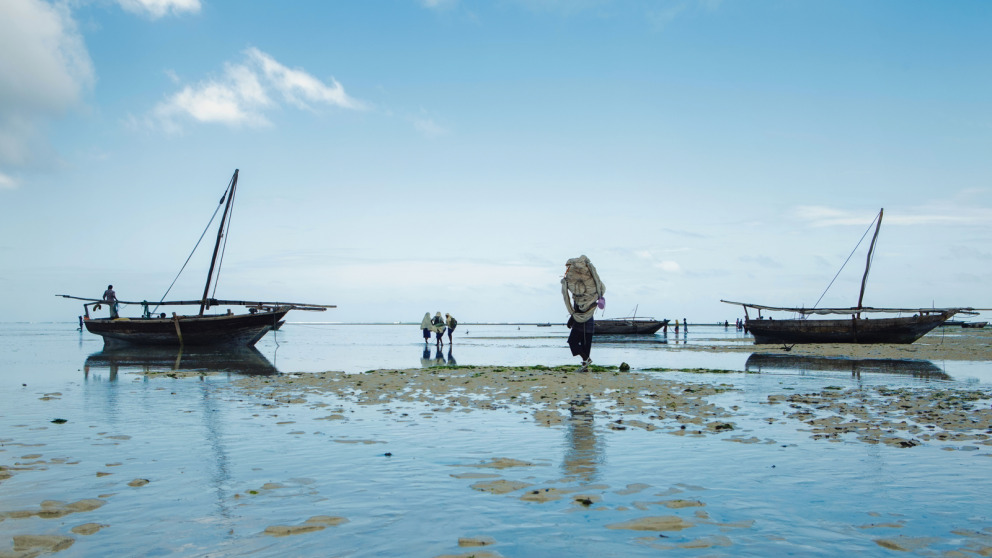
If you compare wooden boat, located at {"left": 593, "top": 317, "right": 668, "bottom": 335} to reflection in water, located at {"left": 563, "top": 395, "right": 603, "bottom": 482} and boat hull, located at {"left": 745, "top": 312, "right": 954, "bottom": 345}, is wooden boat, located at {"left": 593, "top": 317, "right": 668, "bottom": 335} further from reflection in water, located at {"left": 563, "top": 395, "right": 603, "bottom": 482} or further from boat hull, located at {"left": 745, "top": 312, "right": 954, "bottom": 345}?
reflection in water, located at {"left": 563, "top": 395, "right": 603, "bottom": 482}

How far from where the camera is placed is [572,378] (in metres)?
14.2

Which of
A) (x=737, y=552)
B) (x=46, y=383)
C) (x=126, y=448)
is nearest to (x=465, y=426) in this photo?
(x=126, y=448)

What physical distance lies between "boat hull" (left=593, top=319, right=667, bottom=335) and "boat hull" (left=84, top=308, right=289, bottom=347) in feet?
125

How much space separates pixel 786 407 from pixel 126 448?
29.2ft

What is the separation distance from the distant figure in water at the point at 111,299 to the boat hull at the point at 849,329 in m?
40.1

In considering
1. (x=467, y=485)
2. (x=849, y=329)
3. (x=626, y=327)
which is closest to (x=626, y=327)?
(x=626, y=327)

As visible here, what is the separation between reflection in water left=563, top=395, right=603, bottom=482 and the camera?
544 cm

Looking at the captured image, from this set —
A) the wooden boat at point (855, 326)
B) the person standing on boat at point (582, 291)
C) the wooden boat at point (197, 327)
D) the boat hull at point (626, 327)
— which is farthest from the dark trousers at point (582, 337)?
the boat hull at point (626, 327)

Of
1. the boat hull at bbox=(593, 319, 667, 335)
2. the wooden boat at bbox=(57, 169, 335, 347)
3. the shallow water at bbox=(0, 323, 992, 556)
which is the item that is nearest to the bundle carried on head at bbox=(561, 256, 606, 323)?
the shallow water at bbox=(0, 323, 992, 556)

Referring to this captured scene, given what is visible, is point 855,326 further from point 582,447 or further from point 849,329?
point 582,447

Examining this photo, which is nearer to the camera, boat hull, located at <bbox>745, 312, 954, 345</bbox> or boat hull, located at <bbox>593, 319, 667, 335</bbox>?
boat hull, located at <bbox>745, 312, 954, 345</bbox>

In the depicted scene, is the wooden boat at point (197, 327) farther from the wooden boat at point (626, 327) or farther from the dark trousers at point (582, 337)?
the wooden boat at point (626, 327)

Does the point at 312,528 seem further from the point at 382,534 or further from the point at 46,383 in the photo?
the point at 46,383

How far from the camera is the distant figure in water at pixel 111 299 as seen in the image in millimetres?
37438
